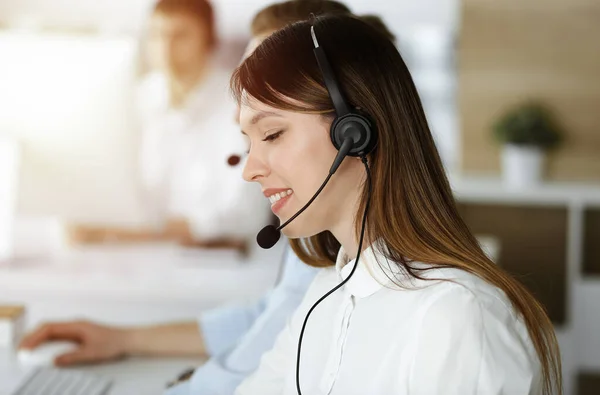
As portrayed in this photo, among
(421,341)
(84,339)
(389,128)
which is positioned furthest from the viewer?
(84,339)

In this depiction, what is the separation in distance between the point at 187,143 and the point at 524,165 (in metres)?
1.21

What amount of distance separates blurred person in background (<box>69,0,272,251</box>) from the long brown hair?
6.51 ft

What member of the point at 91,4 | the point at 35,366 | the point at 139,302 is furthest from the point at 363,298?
the point at 91,4

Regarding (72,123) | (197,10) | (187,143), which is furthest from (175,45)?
(72,123)

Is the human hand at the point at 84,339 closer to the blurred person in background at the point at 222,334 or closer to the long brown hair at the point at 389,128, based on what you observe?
the blurred person in background at the point at 222,334

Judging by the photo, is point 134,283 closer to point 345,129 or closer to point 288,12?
point 288,12

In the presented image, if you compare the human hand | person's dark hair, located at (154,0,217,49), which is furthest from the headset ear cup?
person's dark hair, located at (154,0,217,49)

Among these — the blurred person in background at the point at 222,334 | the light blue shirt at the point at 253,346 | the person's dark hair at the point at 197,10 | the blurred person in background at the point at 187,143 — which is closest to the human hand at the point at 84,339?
the blurred person in background at the point at 222,334

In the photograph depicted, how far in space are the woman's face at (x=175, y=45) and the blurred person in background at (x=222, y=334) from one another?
5.52ft

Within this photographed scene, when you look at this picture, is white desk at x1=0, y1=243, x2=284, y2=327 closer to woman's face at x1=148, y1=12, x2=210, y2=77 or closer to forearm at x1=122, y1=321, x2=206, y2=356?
forearm at x1=122, y1=321, x2=206, y2=356

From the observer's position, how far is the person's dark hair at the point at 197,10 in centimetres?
324

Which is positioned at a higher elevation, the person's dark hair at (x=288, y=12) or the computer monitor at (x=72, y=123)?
the person's dark hair at (x=288, y=12)

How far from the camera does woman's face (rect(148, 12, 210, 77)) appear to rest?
10.4 feet

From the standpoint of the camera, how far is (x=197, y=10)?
3.24 meters
